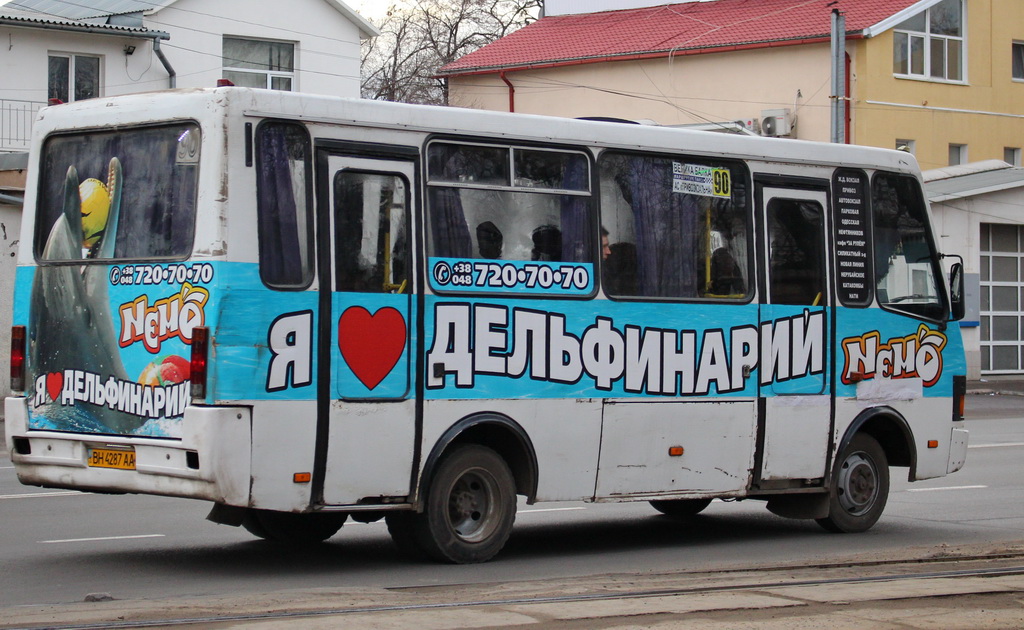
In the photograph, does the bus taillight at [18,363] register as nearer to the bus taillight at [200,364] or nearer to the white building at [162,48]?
the bus taillight at [200,364]

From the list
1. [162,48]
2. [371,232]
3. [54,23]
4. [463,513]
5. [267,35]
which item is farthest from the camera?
[267,35]

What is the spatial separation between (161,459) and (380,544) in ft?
8.46

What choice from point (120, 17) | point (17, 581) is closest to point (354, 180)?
point (17, 581)

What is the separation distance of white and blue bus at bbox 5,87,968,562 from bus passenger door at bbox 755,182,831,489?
0.08 ft

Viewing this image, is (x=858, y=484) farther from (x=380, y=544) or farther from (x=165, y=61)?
(x=165, y=61)

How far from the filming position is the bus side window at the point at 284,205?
29.5ft

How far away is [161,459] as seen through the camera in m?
8.95

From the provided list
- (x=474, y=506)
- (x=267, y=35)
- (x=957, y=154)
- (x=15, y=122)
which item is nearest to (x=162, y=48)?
(x=267, y=35)

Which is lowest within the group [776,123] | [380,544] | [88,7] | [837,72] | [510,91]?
[380,544]

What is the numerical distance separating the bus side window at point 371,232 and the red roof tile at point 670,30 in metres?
29.8

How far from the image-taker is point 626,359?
35.2ft

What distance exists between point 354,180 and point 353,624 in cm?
316

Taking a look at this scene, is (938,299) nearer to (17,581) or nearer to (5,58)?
(17,581)

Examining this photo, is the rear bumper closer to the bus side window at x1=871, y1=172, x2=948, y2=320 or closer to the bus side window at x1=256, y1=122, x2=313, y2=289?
the bus side window at x1=256, y1=122, x2=313, y2=289
